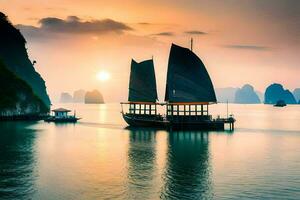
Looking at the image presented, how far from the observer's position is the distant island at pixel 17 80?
115375 mm

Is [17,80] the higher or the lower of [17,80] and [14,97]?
the higher

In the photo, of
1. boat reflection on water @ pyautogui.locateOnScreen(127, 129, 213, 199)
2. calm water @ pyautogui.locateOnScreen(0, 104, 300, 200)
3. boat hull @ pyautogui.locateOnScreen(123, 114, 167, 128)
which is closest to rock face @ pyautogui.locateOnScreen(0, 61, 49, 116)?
boat hull @ pyautogui.locateOnScreen(123, 114, 167, 128)

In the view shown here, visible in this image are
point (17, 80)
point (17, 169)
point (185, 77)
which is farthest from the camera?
point (17, 80)

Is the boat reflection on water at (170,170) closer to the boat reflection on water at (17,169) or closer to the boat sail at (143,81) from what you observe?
the boat reflection on water at (17,169)

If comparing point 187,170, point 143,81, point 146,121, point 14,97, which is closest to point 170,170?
point 187,170

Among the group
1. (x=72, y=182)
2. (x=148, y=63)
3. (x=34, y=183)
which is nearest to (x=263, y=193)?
(x=72, y=182)

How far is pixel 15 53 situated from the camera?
16800 centimetres

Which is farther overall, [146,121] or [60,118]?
[60,118]

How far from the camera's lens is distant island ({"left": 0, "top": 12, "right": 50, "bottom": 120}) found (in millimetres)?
115375

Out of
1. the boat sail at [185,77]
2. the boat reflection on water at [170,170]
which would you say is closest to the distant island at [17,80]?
the boat sail at [185,77]

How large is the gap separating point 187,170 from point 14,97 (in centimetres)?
8975

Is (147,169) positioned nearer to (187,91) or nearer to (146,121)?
A: (187,91)

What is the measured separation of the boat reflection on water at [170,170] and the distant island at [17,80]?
62.8 meters

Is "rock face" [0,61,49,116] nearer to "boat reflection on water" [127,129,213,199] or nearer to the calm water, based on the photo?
the calm water
